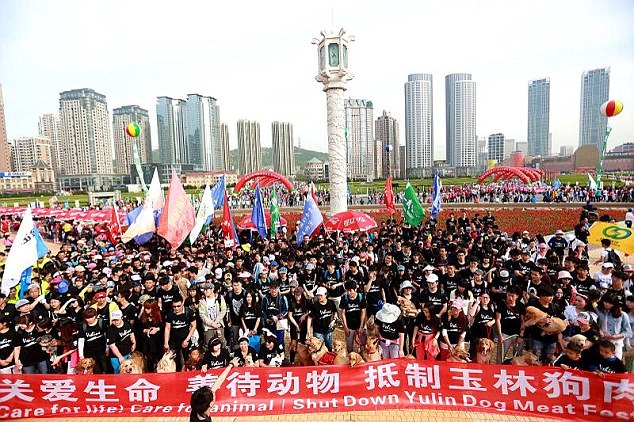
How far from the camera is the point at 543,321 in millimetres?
5512

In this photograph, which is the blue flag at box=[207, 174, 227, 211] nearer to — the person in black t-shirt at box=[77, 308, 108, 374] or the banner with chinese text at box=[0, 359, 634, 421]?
the person in black t-shirt at box=[77, 308, 108, 374]

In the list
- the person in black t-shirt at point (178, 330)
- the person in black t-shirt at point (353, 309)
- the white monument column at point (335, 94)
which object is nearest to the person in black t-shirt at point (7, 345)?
the person in black t-shirt at point (178, 330)

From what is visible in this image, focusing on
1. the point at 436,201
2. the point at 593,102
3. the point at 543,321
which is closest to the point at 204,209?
the point at 436,201

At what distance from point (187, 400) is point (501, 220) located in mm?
20572

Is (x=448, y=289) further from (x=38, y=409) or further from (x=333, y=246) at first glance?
(x=38, y=409)

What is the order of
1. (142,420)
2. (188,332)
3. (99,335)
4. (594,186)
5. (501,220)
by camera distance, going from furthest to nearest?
(594,186) < (501,220) < (188,332) < (99,335) < (142,420)

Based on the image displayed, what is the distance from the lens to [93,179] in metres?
106

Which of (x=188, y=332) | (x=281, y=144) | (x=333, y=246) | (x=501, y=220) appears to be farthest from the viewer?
(x=281, y=144)

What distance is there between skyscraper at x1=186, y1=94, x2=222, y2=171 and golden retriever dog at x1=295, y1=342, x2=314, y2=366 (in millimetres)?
134003

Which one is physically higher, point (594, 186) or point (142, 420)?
point (594, 186)

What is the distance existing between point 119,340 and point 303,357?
2.81 metres

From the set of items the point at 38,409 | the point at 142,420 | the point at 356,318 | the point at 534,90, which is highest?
the point at 534,90

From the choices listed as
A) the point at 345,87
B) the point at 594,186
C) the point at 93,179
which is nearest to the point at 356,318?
the point at 345,87

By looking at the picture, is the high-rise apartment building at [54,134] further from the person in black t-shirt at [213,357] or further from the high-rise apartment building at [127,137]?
the person in black t-shirt at [213,357]
